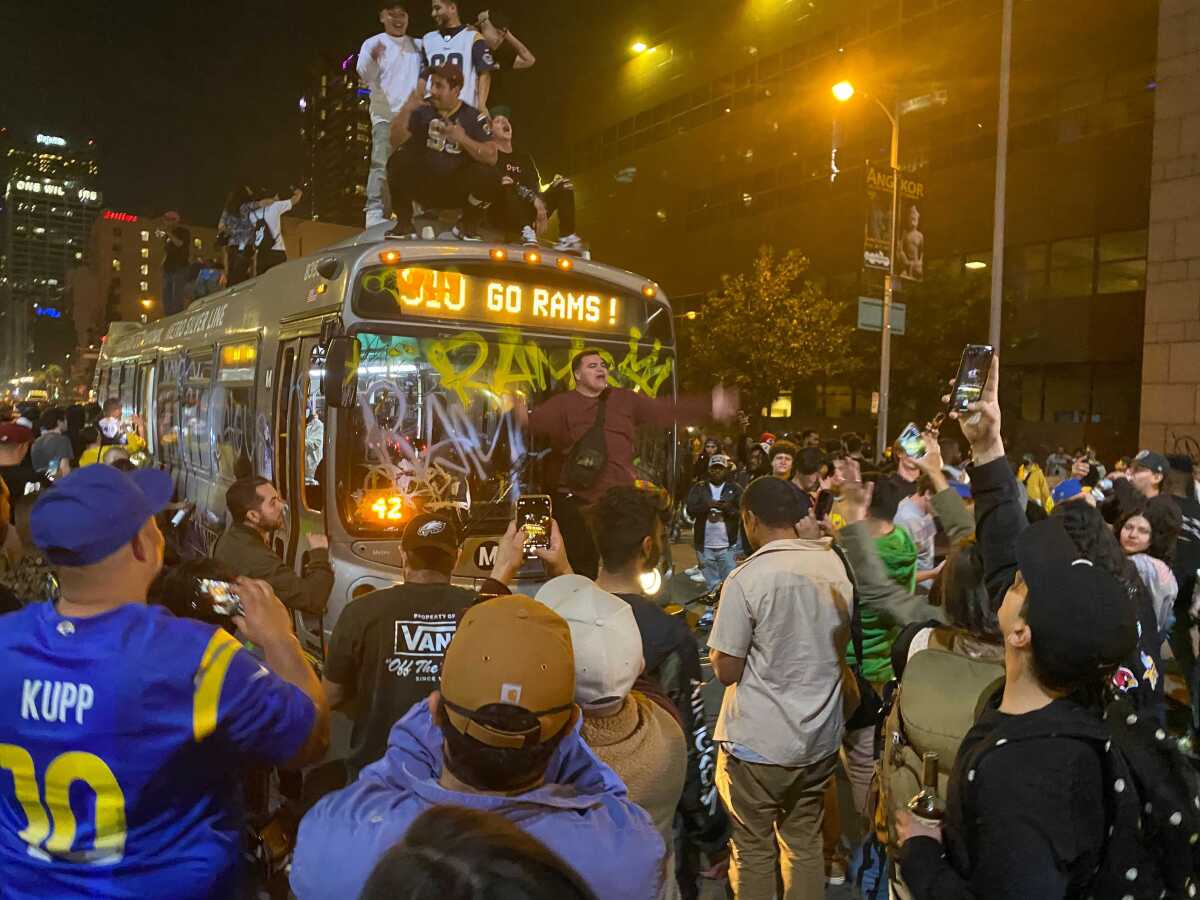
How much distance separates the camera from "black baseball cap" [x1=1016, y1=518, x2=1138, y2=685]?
1.87 meters

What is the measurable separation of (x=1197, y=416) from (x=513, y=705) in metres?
23.4

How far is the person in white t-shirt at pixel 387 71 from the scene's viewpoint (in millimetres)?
9008

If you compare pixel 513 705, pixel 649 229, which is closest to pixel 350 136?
pixel 649 229

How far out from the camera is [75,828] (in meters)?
2.06

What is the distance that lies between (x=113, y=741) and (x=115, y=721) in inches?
1.9

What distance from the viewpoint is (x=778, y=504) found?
3.88 metres

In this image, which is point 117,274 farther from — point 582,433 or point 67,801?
point 67,801

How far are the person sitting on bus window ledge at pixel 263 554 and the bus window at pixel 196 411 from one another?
15.9ft

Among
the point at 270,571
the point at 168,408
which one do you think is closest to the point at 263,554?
the point at 270,571

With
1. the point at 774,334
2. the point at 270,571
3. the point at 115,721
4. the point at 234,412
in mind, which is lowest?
the point at 270,571

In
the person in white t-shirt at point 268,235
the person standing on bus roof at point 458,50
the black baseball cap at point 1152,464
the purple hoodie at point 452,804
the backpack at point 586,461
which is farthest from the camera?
the person in white t-shirt at point 268,235

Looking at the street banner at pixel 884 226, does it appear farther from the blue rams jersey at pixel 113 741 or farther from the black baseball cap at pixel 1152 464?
the blue rams jersey at pixel 113 741

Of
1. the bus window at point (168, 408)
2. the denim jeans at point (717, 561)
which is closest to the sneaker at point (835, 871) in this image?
the denim jeans at point (717, 561)

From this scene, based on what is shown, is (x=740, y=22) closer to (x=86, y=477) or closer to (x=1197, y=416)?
(x=1197, y=416)
